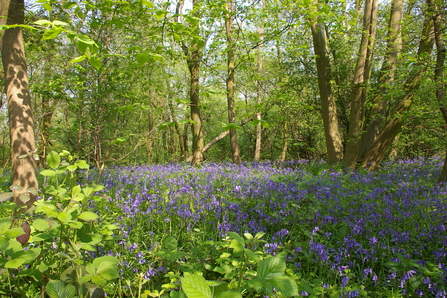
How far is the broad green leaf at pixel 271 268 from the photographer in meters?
1.08

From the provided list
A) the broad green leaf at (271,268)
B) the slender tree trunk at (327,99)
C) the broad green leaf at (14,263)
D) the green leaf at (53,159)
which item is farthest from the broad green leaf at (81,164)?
the slender tree trunk at (327,99)

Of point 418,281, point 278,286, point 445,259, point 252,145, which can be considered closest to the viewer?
point 278,286

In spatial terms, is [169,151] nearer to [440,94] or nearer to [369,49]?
[369,49]

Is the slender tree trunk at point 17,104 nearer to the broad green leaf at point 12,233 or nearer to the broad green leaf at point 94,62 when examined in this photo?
the broad green leaf at point 94,62

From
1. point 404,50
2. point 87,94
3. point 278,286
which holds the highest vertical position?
point 404,50

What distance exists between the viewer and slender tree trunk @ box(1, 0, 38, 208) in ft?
11.9

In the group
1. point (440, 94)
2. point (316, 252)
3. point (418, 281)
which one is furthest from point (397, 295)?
point (440, 94)

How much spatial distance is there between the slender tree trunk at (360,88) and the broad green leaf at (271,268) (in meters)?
6.83

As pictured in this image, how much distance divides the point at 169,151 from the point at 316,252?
65.7 feet

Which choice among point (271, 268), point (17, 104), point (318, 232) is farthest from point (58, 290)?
point (17, 104)

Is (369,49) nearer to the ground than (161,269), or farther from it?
farther from it

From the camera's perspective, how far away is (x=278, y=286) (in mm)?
1024

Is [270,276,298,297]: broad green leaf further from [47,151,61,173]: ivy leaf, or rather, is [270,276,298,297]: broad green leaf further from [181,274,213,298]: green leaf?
[47,151,61,173]: ivy leaf

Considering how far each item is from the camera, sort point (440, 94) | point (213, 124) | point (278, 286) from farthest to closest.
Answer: point (213, 124) < point (440, 94) < point (278, 286)
